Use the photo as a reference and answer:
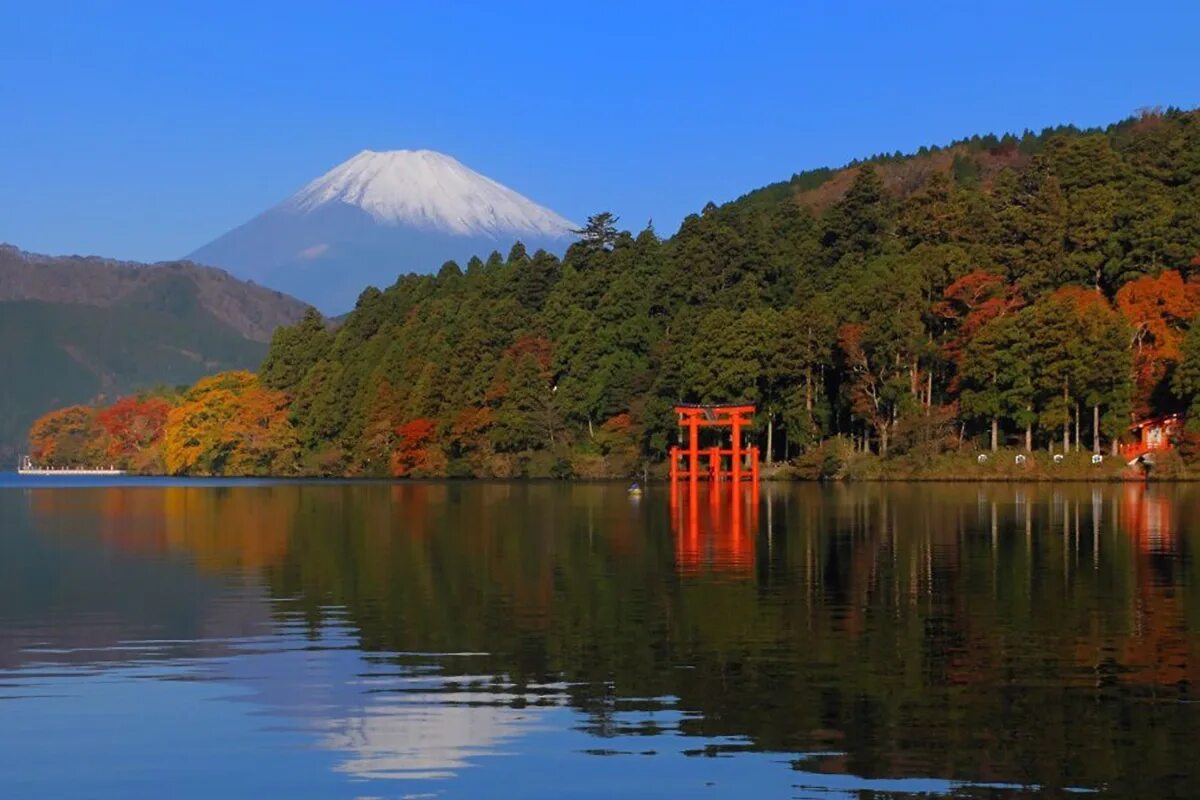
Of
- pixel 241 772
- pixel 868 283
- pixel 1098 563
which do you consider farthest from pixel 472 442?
pixel 241 772

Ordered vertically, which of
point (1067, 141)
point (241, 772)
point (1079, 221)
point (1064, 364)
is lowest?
point (241, 772)

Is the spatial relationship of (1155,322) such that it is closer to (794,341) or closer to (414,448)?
(794,341)

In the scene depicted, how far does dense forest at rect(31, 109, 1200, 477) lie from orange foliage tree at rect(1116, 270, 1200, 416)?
0.11 metres

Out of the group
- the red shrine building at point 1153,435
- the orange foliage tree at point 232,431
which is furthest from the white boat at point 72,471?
the red shrine building at point 1153,435

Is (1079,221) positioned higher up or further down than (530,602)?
higher up

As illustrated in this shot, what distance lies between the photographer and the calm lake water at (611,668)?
12836mm

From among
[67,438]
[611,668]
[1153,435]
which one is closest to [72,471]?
[67,438]

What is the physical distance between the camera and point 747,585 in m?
26.0

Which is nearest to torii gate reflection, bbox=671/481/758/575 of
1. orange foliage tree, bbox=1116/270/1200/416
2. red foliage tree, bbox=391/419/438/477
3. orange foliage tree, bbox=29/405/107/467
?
orange foliage tree, bbox=1116/270/1200/416

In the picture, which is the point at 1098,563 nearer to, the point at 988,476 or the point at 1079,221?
the point at 988,476

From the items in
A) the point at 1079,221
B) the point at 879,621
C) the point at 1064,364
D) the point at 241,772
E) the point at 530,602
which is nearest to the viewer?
the point at 241,772

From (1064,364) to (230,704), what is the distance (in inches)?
2391

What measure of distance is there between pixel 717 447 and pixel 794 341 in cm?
629

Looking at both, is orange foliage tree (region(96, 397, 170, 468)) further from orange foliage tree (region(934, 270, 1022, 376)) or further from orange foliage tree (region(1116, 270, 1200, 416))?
orange foliage tree (region(1116, 270, 1200, 416))
